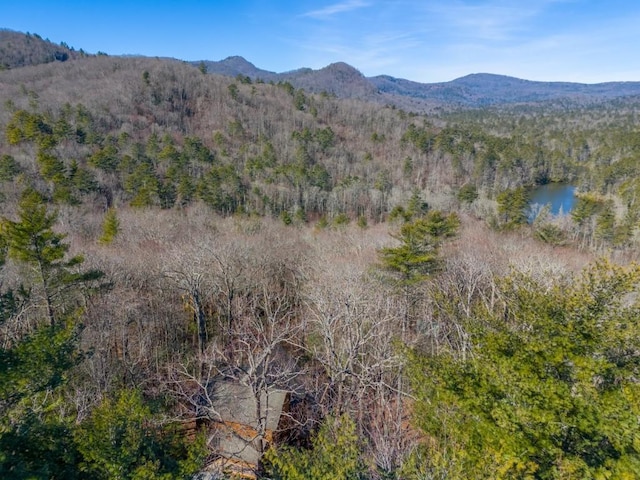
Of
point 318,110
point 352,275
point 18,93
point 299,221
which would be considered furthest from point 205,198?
point 318,110

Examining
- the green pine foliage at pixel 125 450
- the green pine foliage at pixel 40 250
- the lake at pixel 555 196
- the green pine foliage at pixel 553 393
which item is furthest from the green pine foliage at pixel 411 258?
the lake at pixel 555 196

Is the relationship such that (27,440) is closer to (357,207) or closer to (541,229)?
(541,229)

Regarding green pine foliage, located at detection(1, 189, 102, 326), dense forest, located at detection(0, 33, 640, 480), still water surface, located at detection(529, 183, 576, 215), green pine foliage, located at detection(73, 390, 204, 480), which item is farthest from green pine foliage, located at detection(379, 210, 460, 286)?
still water surface, located at detection(529, 183, 576, 215)

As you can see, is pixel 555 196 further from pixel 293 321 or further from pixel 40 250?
pixel 40 250

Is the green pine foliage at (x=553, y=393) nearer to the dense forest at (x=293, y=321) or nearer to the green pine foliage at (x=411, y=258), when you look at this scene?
the dense forest at (x=293, y=321)

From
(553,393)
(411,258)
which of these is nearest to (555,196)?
(411,258)

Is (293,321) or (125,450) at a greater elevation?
(125,450)

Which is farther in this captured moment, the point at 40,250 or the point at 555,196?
the point at 555,196
